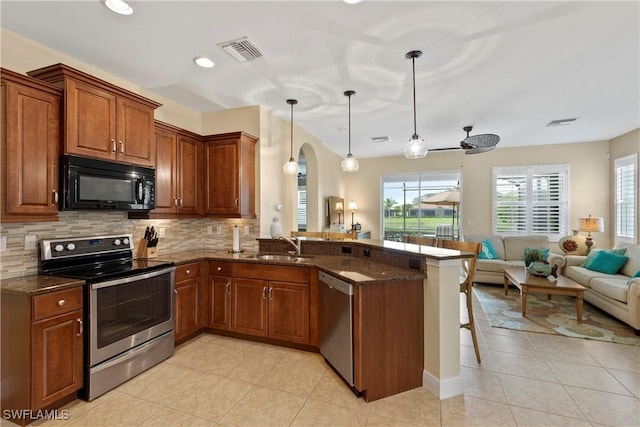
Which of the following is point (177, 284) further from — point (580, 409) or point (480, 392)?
point (580, 409)

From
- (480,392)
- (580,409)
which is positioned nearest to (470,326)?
(480,392)

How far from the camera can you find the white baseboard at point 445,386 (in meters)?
2.22

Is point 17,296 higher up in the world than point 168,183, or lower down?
lower down

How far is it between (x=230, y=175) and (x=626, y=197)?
22.8ft

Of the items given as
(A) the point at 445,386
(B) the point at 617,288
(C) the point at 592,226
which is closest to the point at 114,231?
(A) the point at 445,386

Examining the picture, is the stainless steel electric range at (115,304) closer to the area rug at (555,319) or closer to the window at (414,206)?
the area rug at (555,319)

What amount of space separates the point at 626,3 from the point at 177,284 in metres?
4.31

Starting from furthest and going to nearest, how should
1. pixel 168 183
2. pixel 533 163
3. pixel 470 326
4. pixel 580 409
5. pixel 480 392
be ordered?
pixel 533 163
pixel 168 183
pixel 470 326
pixel 480 392
pixel 580 409

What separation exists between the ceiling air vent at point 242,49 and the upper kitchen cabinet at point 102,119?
0.99 metres

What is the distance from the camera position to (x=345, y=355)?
235cm

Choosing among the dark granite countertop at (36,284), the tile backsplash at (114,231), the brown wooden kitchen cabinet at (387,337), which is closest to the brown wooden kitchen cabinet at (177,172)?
the tile backsplash at (114,231)

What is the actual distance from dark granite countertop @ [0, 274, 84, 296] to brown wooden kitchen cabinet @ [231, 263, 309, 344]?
1400mm

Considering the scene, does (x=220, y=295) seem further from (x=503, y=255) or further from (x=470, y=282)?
(x=503, y=255)

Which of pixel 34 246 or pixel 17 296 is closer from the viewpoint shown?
pixel 17 296
